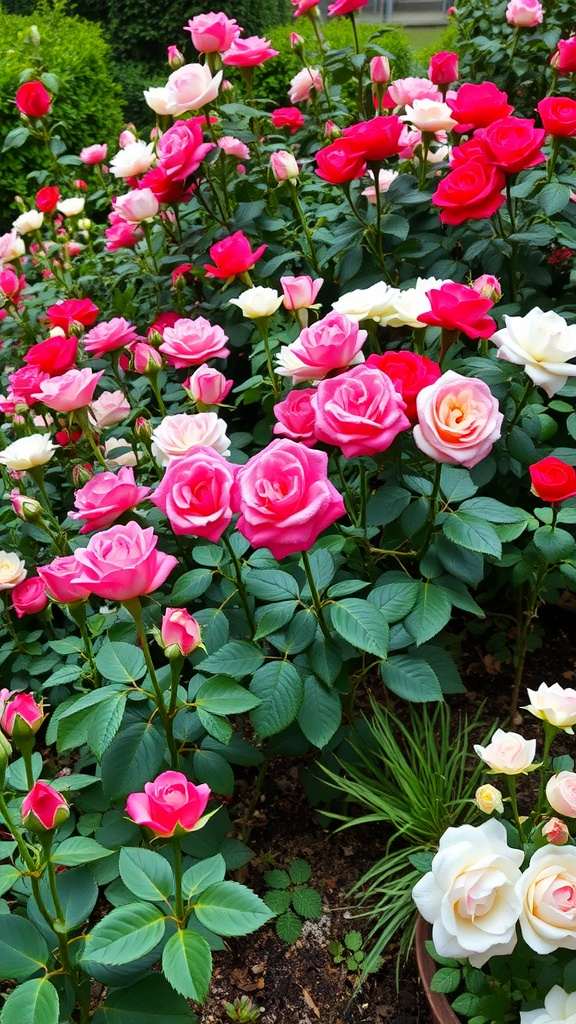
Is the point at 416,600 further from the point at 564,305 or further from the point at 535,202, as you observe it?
the point at 535,202

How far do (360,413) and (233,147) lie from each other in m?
1.24

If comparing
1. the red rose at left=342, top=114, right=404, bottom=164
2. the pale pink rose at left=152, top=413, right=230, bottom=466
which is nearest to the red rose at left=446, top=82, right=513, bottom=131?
the red rose at left=342, top=114, right=404, bottom=164

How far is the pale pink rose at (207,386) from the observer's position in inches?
54.2

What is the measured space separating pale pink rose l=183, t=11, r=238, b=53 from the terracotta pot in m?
1.99

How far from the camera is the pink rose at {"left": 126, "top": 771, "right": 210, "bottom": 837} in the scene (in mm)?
873

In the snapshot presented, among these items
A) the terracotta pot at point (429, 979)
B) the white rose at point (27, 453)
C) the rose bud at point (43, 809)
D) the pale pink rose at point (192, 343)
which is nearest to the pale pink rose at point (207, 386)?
the pale pink rose at point (192, 343)

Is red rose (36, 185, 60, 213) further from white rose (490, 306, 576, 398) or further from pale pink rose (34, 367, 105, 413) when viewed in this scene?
white rose (490, 306, 576, 398)

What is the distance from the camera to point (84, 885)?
3.51 feet

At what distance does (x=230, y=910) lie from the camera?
0.95 m

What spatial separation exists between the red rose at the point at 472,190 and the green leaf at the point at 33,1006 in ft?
4.58

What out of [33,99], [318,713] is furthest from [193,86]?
[318,713]

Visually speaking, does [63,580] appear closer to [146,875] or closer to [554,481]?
[146,875]

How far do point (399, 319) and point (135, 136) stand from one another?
166 cm

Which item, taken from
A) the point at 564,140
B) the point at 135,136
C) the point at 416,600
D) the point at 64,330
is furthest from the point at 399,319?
the point at 135,136
